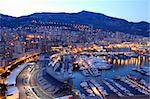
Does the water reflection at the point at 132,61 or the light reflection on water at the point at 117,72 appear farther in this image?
the water reflection at the point at 132,61

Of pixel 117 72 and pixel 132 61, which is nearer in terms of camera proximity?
pixel 117 72

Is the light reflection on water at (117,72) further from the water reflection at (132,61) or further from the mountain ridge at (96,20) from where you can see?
the mountain ridge at (96,20)

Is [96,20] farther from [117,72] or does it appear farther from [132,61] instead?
[117,72]

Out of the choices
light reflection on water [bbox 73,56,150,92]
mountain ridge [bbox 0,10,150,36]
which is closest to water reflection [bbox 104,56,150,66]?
light reflection on water [bbox 73,56,150,92]

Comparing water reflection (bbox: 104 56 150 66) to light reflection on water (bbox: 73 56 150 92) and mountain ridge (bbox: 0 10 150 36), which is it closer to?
light reflection on water (bbox: 73 56 150 92)

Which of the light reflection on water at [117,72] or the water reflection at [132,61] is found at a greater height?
the light reflection on water at [117,72]

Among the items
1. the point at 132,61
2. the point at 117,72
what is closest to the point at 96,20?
the point at 132,61

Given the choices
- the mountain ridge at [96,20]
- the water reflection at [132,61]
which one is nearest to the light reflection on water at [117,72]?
the water reflection at [132,61]

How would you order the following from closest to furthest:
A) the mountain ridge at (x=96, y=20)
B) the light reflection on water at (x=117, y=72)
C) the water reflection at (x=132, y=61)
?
the light reflection on water at (x=117, y=72)
the water reflection at (x=132, y=61)
the mountain ridge at (x=96, y=20)

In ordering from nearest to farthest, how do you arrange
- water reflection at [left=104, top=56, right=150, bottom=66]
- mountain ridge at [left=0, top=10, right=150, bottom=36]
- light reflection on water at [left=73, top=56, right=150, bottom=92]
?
light reflection on water at [left=73, top=56, right=150, bottom=92], water reflection at [left=104, top=56, right=150, bottom=66], mountain ridge at [left=0, top=10, right=150, bottom=36]

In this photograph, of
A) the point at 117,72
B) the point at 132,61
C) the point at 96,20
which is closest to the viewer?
the point at 117,72

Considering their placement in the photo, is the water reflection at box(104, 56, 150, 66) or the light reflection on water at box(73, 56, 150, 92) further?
the water reflection at box(104, 56, 150, 66)

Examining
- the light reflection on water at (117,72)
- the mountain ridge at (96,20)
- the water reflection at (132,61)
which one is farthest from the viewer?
the mountain ridge at (96,20)
